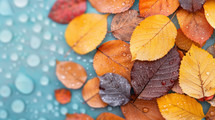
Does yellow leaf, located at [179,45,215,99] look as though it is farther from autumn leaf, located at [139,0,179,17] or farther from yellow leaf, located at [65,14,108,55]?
yellow leaf, located at [65,14,108,55]

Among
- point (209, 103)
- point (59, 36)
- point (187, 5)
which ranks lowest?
point (209, 103)

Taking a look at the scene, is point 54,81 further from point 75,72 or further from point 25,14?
point 25,14

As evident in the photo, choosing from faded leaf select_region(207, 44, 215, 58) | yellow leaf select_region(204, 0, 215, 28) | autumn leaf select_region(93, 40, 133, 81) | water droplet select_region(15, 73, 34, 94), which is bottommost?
water droplet select_region(15, 73, 34, 94)

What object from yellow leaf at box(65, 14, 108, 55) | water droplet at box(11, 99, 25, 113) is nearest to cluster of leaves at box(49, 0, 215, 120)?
yellow leaf at box(65, 14, 108, 55)

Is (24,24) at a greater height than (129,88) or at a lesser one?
greater

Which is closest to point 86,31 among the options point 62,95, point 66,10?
point 66,10

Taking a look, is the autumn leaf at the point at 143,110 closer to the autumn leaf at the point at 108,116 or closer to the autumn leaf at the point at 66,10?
the autumn leaf at the point at 108,116

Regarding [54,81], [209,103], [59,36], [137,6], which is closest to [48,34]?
[59,36]
